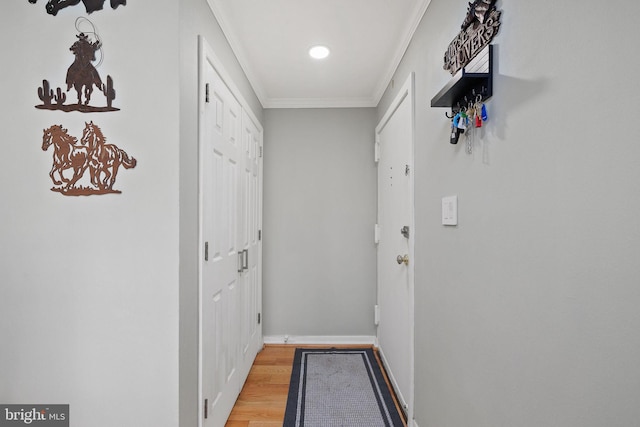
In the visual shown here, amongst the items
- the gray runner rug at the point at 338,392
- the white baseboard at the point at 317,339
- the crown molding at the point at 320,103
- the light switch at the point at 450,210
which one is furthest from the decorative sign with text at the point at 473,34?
the white baseboard at the point at 317,339

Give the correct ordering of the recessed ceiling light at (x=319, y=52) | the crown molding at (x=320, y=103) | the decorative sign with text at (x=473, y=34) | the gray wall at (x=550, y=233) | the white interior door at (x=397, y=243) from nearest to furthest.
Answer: the gray wall at (x=550, y=233) < the decorative sign with text at (x=473, y=34) < the white interior door at (x=397, y=243) < the recessed ceiling light at (x=319, y=52) < the crown molding at (x=320, y=103)

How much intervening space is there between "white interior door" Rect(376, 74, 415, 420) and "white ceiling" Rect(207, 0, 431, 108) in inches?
13.2

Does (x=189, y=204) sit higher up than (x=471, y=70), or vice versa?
(x=471, y=70)

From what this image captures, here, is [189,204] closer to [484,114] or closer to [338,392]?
[484,114]

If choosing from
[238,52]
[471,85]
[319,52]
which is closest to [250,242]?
[238,52]

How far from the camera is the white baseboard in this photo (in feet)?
10.3

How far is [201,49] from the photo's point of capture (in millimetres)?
1523

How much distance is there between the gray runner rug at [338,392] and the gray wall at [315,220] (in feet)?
1.32

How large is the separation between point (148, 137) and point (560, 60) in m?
1.36

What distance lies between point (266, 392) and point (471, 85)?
225 cm

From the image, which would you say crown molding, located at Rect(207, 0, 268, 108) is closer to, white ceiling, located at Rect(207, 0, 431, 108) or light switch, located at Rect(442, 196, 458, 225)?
white ceiling, located at Rect(207, 0, 431, 108)

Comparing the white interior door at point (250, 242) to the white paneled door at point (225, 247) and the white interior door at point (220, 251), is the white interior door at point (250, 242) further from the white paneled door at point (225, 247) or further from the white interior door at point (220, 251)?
the white interior door at point (220, 251)

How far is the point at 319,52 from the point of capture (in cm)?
224

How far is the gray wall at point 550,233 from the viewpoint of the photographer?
0.63 m
